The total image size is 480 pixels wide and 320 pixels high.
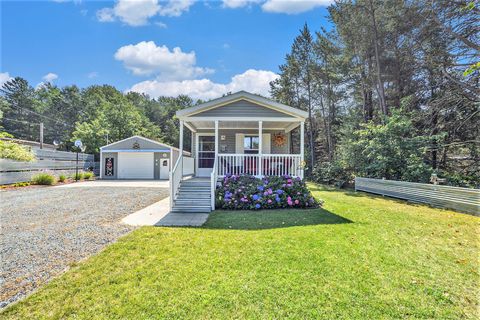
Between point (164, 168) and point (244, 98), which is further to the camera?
point (164, 168)

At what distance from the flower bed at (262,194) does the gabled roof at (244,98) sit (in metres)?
2.66

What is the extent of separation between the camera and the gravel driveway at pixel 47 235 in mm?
3209

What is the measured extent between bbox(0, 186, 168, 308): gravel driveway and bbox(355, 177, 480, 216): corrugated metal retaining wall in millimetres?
9593

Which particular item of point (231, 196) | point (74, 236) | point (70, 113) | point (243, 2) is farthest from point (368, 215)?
point (70, 113)

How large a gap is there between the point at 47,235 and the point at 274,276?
198 inches

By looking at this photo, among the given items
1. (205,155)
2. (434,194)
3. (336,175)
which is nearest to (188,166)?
(205,155)

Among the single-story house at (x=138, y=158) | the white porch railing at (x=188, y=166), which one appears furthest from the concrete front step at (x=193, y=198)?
the single-story house at (x=138, y=158)

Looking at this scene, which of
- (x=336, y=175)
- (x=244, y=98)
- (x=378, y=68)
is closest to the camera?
(x=244, y=98)

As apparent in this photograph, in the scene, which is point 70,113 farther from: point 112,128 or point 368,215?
point 368,215

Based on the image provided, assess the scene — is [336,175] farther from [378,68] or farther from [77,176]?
[77,176]

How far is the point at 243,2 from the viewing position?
9.84m

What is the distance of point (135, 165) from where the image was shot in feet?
68.5

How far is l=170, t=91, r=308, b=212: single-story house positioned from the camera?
7.98 m

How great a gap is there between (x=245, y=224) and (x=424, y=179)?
8.90 m
